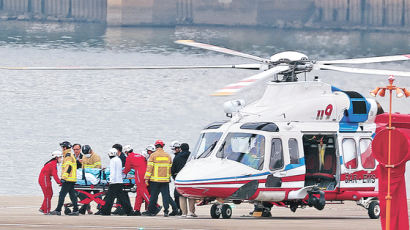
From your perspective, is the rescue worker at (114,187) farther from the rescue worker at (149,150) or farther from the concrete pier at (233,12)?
the concrete pier at (233,12)

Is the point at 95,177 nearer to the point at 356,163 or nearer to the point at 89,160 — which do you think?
the point at 89,160

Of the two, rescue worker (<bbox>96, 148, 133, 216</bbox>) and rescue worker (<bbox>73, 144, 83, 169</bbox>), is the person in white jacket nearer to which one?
rescue worker (<bbox>96, 148, 133, 216</bbox>)

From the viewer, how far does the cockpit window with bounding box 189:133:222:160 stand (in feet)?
55.2

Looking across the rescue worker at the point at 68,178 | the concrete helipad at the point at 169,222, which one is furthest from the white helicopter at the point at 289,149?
the rescue worker at the point at 68,178

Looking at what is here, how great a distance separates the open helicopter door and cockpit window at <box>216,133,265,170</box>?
1189 millimetres

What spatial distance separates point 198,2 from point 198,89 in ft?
248

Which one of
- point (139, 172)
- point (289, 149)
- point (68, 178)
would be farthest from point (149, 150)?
point (289, 149)

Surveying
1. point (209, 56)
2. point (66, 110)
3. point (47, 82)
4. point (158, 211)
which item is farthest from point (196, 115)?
point (209, 56)

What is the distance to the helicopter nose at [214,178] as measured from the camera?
16250mm

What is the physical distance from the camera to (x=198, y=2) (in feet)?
482

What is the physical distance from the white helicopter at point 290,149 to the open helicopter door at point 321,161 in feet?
0.06

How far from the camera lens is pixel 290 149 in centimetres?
1702

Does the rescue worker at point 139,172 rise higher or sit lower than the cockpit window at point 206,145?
lower

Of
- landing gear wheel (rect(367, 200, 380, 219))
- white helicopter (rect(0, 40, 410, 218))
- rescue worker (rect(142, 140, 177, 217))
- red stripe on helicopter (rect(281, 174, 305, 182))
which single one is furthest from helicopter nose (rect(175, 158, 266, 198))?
landing gear wheel (rect(367, 200, 380, 219))
